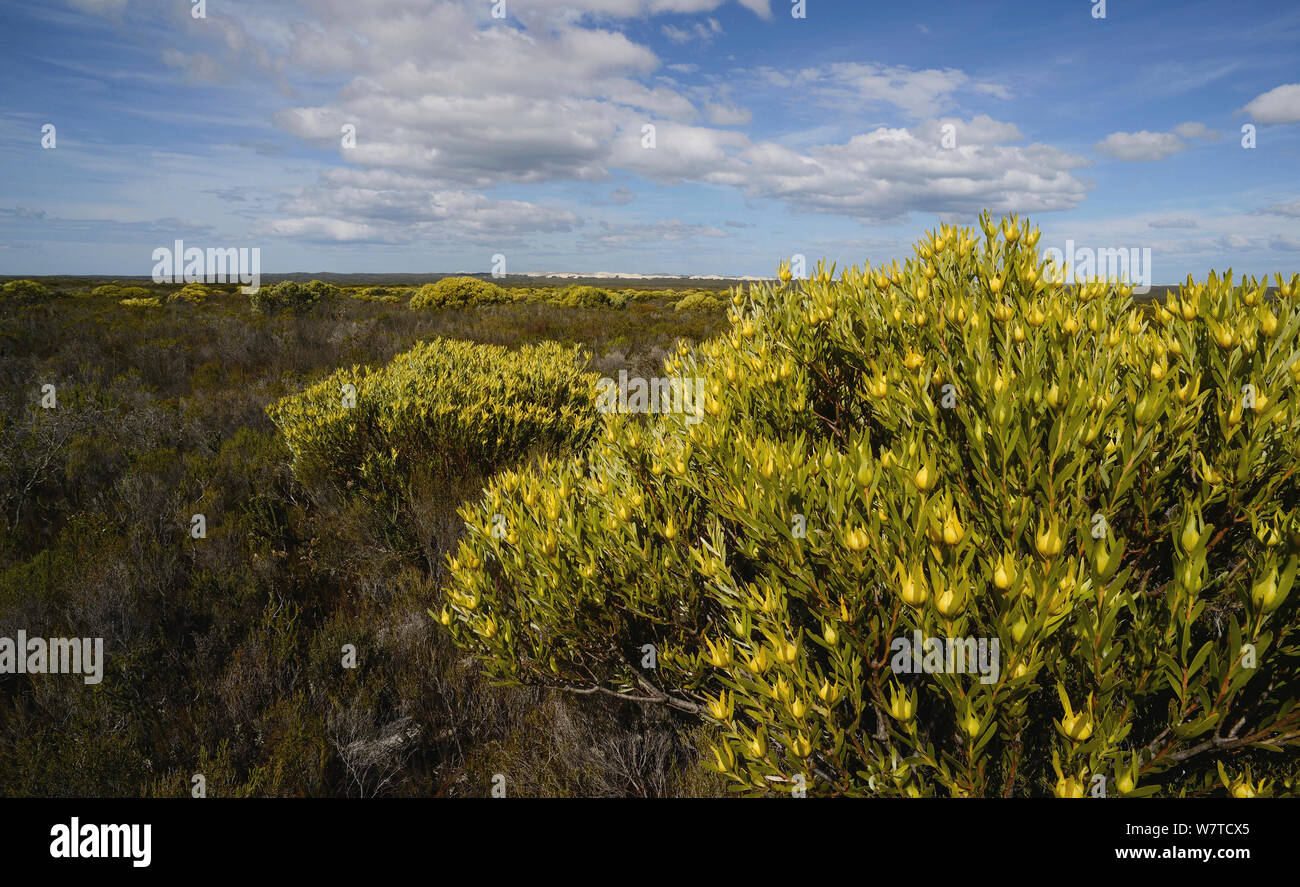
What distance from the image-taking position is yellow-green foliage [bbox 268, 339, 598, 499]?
552cm

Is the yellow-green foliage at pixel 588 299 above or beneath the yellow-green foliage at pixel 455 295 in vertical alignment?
above

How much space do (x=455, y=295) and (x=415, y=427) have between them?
68.6ft

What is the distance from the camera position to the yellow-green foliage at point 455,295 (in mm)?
24356

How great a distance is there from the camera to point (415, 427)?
18.3ft

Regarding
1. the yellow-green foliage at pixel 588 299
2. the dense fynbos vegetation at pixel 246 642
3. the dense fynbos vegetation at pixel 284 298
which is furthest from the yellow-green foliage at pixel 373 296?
the dense fynbos vegetation at pixel 246 642

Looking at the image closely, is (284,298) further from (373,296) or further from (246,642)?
(246,642)

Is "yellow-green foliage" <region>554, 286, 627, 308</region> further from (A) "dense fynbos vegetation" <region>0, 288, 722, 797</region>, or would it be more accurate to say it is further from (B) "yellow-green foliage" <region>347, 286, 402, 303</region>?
(A) "dense fynbos vegetation" <region>0, 288, 722, 797</region>

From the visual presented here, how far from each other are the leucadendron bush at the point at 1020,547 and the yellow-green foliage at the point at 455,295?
24220 mm

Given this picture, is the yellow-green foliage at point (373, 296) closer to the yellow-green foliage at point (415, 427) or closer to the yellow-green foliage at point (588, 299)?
the yellow-green foliage at point (588, 299)

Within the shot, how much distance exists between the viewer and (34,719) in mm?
2961

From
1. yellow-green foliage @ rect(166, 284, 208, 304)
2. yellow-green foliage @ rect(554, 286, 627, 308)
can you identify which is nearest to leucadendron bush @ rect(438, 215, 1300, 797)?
yellow-green foliage @ rect(554, 286, 627, 308)
